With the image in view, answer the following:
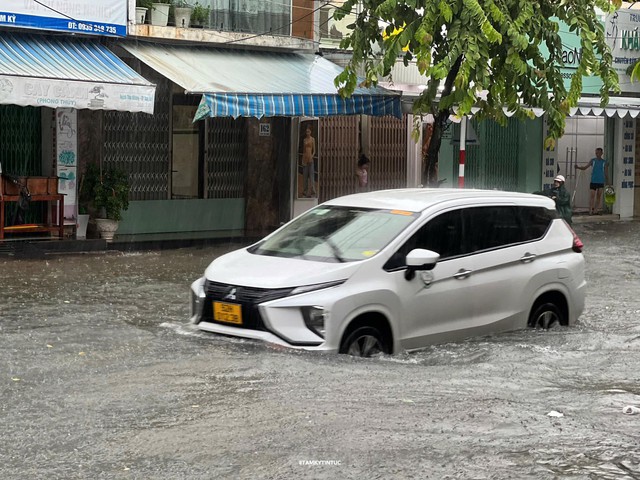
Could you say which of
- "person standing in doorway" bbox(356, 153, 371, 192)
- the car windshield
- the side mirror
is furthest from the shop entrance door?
the side mirror

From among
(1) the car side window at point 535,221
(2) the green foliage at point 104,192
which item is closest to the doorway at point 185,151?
(2) the green foliage at point 104,192

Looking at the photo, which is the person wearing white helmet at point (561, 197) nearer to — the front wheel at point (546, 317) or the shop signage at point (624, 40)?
the front wheel at point (546, 317)

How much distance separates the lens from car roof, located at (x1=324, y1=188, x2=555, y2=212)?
10.7 m

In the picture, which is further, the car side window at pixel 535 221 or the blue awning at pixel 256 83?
the blue awning at pixel 256 83

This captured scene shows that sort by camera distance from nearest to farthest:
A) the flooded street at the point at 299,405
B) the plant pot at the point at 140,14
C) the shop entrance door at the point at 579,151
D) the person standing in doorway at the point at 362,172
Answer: the flooded street at the point at 299,405, the plant pot at the point at 140,14, the person standing in doorway at the point at 362,172, the shop entrance door at the point at 579,151

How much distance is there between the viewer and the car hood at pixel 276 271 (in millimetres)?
9672

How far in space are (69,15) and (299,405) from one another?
41.6 ft

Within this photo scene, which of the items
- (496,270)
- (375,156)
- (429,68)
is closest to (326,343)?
(496,270)

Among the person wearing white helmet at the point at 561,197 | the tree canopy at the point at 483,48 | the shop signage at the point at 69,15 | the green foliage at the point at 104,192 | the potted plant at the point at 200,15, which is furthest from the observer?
the potted plant at the point at 200,15

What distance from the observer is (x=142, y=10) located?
66.8ft

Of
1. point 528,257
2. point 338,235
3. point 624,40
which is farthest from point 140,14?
point 624,40

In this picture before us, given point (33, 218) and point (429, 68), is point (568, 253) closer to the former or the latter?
point (429, 68)

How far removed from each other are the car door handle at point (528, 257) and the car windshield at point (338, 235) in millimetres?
1340

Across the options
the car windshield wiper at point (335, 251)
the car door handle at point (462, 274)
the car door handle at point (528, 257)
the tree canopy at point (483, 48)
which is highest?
the tree canopy at point (483, 48)
